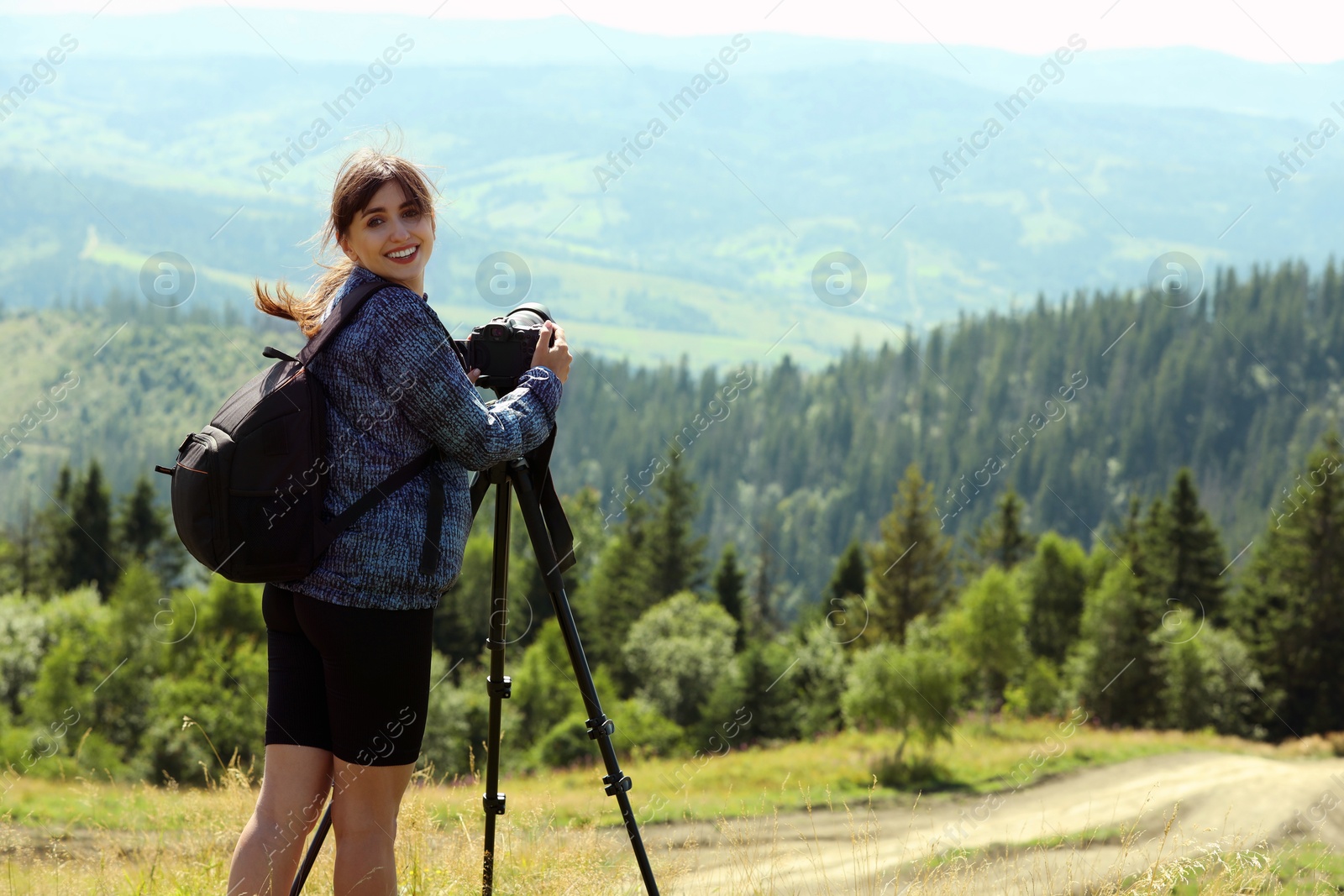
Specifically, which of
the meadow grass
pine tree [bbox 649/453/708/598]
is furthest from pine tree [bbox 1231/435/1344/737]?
the meadow grass

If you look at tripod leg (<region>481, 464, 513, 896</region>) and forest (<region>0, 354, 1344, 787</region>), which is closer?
tripod leg (<region>481, 464, 513, 896</region>)

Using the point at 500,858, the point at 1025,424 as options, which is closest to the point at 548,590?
the point at 500,858

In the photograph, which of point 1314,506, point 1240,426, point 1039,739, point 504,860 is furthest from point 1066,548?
point 1240,426

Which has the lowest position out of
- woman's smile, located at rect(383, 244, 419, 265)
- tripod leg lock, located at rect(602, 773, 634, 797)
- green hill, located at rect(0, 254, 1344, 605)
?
tripod leg lock, located at rect(602, 773, 634, 797)

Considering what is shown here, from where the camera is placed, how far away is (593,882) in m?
3.91

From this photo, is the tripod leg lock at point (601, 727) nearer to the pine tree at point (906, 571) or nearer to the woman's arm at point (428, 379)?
the woman's arm at point (428, 379)

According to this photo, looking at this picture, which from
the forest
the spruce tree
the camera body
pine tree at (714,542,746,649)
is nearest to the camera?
the camera body

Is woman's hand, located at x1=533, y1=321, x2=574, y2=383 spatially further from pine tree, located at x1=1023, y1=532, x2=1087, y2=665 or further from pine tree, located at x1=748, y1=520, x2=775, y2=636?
pine tree, located at x1=1023, y1=532, x2=1087, y2=665

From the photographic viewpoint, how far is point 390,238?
113 inches

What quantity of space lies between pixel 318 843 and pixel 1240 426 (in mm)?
177191

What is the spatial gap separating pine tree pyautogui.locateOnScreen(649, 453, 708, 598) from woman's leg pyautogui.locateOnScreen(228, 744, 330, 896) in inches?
2346

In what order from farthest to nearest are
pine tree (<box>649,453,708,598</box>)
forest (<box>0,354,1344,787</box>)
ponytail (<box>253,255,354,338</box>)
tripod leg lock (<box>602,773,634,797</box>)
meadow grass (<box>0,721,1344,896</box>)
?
1. pine tree (<box>649,453,708,598</box>)
2. forest (<box>0,354,1344,787</box>)
3. meadow grass (<box>0,721,1344,896</box>)
4. tripod leg lock (<box>602,773,634,797</box>)
5. ponytail (<box>253,255,354,338</box>)

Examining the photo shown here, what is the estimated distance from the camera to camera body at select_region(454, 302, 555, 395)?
3.17 metres

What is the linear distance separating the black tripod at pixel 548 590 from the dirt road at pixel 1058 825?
0.82 meters
